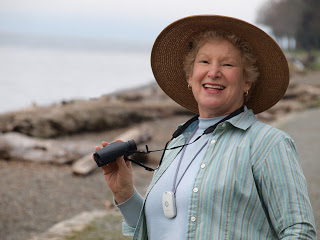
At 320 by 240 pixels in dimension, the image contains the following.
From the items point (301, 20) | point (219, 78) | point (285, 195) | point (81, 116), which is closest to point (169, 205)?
point (285, 195)

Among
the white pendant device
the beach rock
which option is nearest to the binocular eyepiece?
the white pendant device

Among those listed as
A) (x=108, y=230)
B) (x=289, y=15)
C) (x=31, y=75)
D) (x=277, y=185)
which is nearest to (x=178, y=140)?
(x=277, y=185)

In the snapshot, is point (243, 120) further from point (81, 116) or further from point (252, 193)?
point (81, 116)

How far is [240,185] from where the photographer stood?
1901mm

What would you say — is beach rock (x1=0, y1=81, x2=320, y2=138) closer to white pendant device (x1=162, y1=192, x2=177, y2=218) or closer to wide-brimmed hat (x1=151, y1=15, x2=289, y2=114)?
wide-brimmed hat (x1=151, y1=15, x2=289, y2=114)

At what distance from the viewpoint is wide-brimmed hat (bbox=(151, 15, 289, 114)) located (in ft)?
7.16

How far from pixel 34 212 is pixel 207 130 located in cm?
430

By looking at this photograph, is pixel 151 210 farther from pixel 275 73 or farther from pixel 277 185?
pixel 275 73

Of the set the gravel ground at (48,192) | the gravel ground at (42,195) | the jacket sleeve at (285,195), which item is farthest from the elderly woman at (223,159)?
the gravel ground at (42,195)

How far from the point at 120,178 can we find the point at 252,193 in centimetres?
71

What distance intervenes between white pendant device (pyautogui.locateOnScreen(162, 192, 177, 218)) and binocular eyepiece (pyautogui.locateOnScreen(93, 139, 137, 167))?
0.28 m

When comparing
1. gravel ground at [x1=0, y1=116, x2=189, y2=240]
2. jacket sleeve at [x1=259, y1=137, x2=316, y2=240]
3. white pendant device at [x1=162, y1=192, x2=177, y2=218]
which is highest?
jacket sleeve at [x1=259, y1=137, x2=316, y2=240]

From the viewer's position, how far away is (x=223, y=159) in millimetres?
1982

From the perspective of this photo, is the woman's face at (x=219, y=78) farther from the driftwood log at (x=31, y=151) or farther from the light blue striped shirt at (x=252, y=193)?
the driftwood log at (x=31, y=151)
